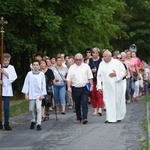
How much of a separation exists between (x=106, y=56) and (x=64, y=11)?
1381 centimetres

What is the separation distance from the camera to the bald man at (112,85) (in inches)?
643

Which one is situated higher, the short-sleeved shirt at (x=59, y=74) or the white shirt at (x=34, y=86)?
the short-sleeved shirt at (x=59, y=74)

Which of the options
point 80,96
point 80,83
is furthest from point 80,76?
point 80,96

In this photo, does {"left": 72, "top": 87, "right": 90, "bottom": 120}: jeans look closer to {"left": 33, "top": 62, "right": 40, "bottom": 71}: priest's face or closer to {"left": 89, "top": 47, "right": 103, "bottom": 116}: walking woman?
{"left": 33, "top": 62, "right": 40, "bottom": 71}: priest's face

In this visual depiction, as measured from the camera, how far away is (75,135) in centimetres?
1376

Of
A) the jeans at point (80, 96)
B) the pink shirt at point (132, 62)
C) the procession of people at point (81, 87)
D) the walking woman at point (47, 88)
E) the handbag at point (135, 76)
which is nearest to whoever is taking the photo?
the procession of people at point (81, 87)

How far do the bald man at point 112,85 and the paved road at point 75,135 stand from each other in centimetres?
40

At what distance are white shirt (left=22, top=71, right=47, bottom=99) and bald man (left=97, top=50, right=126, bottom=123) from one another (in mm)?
1788

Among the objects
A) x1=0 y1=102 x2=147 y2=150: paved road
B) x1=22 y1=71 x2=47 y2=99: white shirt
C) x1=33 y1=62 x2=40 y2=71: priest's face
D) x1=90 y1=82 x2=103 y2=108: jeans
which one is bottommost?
x1=0 y1=102 x2=147 y2=150: paved road

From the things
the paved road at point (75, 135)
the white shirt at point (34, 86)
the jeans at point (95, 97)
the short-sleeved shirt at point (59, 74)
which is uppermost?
the short-sleeved shirt at point (59, 74)

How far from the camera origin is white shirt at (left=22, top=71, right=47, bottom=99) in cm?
1541

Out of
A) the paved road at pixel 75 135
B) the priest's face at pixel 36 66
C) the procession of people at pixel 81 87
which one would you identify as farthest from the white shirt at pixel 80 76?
the priest's face at pixel 36 66

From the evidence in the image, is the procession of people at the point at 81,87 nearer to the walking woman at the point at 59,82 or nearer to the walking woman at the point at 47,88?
the walking woman at the point at 47,88

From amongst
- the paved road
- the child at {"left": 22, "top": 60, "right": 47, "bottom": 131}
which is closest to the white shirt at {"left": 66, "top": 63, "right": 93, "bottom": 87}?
the paved road
